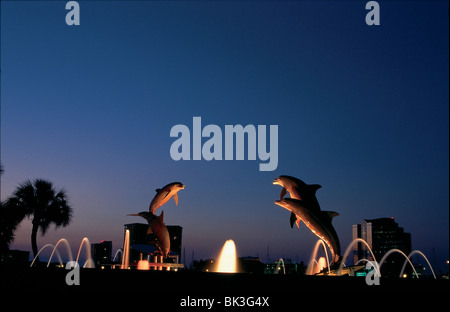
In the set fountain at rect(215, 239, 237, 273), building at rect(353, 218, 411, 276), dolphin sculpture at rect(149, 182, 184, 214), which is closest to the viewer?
dolphin sculpture at rect(149, 182, 184, 214)

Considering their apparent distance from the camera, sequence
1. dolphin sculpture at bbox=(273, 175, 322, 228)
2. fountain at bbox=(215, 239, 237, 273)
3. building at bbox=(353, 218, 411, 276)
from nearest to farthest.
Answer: dolphin sculpture at bbox=(273, 175, 322, 228), fountain at bbox=(215, 239, 237, 273), building at bbox=(353, 218, 411, 276)

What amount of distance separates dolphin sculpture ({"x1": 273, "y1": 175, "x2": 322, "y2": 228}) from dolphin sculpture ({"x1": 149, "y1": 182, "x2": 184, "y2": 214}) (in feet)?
14.4

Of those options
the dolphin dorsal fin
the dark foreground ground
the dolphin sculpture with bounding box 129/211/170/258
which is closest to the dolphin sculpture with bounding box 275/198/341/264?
the dolphin dorsal fin

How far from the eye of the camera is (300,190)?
16422 mm

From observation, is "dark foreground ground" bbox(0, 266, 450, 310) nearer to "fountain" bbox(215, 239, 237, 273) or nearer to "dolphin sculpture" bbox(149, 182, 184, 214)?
"dolphin sculpture" bbox(149, 182, 184, 214)

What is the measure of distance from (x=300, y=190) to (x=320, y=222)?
1488mm

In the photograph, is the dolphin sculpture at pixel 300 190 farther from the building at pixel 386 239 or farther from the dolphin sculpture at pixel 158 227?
the building at pixel 386 239

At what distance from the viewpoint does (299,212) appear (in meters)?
15.9

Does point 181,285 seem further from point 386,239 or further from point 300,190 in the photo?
point 386,239

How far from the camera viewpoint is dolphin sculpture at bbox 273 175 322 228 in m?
16.0
